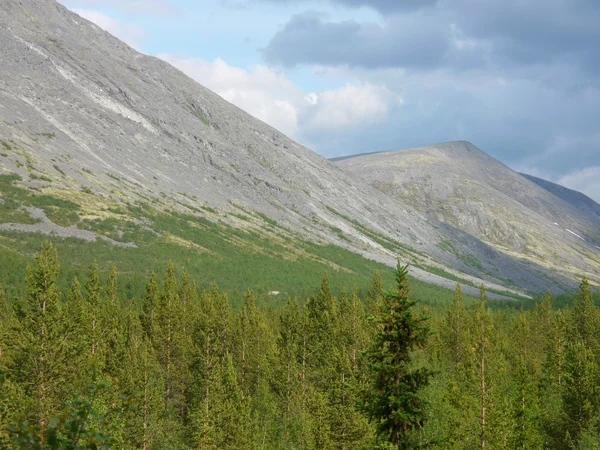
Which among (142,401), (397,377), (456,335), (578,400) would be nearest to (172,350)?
(142,401)

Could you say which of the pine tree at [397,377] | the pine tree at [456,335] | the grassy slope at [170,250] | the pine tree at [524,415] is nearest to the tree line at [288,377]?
Result: the pine tree at [397,377]

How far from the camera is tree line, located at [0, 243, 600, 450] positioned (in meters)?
20.7

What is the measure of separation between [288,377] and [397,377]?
44091 millimetres

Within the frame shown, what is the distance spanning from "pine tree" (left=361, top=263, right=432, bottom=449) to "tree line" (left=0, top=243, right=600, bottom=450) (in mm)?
53

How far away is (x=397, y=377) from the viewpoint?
66.7ft

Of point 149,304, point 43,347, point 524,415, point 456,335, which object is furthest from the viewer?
point 456,335

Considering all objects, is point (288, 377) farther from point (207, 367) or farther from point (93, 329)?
→ point (93, 329)

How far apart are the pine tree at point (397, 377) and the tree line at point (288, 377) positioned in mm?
53

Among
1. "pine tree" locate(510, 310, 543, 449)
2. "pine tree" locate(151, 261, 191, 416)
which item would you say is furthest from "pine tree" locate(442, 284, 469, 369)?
"pine tree" locate(151, 261, 191, 416)

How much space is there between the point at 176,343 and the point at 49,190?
120608 mm

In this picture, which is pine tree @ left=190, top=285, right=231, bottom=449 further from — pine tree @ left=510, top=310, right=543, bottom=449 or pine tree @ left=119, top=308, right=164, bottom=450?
pine tree @ left=510, top=310, right=543, bottom=449

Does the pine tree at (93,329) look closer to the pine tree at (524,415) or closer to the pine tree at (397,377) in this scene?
the pine tree at (524,415)

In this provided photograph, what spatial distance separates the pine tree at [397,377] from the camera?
20.0 meters

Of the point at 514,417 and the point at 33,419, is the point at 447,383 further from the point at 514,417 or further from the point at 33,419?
the point at 33,419
